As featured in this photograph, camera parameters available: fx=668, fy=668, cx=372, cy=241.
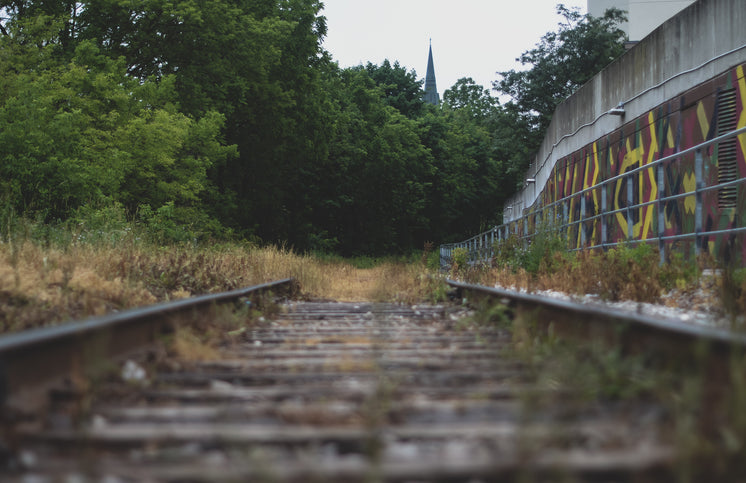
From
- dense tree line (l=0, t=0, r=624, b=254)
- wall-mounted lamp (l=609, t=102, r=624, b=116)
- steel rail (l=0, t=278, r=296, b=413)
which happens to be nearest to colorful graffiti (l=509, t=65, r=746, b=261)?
wall-mounted lamp (l=609, t=102, r=624, b=116)

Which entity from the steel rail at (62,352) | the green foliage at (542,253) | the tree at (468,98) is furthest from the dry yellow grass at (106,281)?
the tree at (468,98)

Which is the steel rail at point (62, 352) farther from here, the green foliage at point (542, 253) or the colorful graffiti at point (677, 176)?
the green foliage at point (542, 253)

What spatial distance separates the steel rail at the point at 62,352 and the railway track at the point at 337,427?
3.3 inches

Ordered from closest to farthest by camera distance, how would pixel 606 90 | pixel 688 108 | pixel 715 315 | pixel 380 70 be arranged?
pixel 715 315 → pixel 688 108 → pixel 606 90 → pixel 380 70

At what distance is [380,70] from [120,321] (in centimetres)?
5889

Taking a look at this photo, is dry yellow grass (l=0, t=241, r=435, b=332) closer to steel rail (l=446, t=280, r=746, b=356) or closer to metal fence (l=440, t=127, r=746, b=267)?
metal fence (l=440, t=127, r=746, b=267)

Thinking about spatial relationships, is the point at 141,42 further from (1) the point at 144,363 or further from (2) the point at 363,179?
(1) the point at 144,363

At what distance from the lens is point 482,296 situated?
721 cm

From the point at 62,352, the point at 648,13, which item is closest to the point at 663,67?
the point at 62,352

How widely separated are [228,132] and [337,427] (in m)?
34.7

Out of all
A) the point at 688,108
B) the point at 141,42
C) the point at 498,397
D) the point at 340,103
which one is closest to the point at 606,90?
the point at 688,108

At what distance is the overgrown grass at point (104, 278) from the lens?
5543mm

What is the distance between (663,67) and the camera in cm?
1442

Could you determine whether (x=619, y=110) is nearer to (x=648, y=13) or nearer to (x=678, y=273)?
(x=678, y=273)
